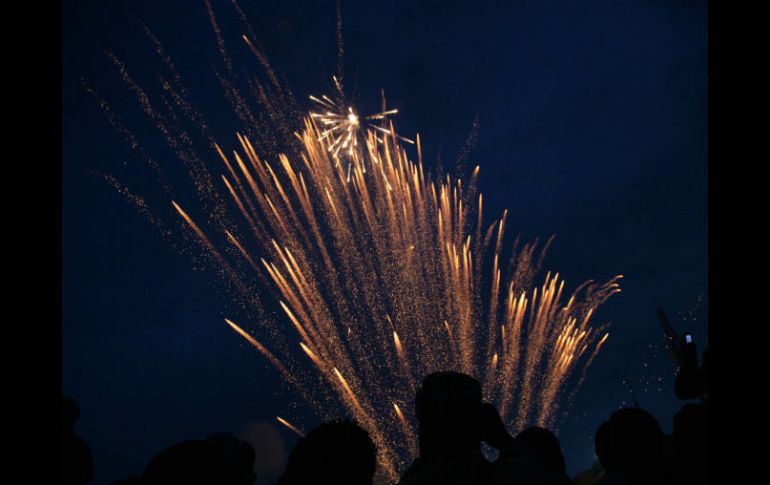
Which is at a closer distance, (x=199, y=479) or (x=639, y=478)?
(x=199, y=479)

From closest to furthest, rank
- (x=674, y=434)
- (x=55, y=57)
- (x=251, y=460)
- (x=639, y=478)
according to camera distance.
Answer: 1. (x=55, y=57)
2. (x=639, y=478)
3. (x=674, y=434)
4. (x=251, y=460)

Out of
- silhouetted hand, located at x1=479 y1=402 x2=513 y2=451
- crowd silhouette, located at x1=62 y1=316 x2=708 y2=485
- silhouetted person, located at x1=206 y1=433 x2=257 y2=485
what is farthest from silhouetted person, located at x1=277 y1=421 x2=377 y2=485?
silhouetted hand, located at x1=479 y1=402 x2=513 y2=451

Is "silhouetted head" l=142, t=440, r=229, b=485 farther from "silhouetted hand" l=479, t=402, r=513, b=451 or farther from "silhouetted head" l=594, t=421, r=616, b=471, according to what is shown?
"silhouetted head" l=594, t=421, r=616, b=471

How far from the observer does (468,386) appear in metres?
3.00

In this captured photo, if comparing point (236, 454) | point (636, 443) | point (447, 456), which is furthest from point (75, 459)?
point (636, 443)

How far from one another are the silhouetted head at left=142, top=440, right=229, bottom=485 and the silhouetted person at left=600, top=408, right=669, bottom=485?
358 centimetres

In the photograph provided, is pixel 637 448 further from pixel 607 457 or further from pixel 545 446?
pixel 545 446

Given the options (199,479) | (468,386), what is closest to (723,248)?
(468,386)

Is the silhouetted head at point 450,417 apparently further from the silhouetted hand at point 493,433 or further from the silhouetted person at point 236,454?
the silhouetted person at point 236,454

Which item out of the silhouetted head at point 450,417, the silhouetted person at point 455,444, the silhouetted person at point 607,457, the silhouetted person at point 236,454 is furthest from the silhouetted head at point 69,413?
the silhouetted person at point 607,457

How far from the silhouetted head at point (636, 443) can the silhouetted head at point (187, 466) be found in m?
3.61

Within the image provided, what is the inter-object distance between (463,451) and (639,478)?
223cm

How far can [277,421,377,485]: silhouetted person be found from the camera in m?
2.64

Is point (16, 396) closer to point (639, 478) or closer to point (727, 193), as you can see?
point (727, 193)
